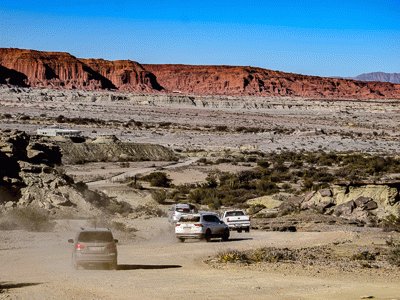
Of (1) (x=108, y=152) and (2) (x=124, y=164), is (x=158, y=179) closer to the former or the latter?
(2) (x=124, y=164)

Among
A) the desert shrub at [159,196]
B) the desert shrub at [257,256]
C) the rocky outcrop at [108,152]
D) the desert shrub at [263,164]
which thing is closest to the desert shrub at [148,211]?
the desert shrub at [159,196]

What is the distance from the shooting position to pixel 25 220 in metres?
30.9

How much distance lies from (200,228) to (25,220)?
22.7ft

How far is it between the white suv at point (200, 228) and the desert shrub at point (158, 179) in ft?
68.1

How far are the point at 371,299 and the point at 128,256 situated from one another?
33.0 ft

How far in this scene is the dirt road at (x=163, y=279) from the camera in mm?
16453

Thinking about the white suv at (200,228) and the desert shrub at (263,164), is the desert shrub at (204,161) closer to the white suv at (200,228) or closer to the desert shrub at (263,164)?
the desert shrub at (263,164)

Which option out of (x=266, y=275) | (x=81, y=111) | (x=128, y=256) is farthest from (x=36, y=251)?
(x=81, y=111)

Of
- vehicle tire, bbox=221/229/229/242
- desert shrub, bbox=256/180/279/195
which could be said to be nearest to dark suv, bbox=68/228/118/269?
vehicle tire, bbox=221/229/229/242

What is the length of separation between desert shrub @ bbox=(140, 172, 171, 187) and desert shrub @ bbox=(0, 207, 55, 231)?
19.0m

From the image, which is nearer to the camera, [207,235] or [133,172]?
[207,235]

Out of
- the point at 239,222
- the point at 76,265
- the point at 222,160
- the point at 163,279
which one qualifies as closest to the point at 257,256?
the point at 163,279

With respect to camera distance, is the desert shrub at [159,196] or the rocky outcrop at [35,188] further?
the desert shrub at [159,196]

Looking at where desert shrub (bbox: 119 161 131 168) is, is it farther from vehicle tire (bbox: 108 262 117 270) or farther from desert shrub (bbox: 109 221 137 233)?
vehicle tire (bbox: 108 262 117 270)
